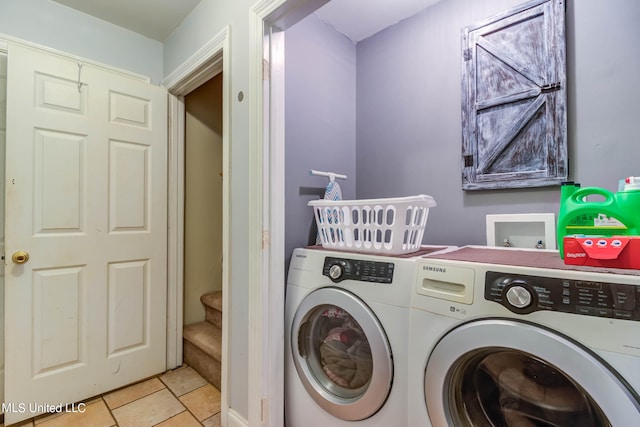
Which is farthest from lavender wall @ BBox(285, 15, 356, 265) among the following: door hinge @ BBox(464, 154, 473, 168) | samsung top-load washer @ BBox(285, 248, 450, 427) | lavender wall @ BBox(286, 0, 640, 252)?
door hinge @ BBox(464, 154, 473, 168)

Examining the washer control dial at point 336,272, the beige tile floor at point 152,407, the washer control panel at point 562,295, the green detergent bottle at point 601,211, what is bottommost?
the beige tile floor at point 152,407

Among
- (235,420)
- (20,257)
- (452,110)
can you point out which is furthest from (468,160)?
(20,257)

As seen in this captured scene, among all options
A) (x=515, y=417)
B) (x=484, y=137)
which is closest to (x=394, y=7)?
(x=484, y=137)

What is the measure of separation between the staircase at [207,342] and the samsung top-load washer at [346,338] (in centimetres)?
72

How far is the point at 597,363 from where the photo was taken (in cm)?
67

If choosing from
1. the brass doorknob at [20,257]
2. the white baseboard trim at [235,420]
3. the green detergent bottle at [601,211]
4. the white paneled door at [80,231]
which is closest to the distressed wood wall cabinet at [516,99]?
the green detergent bottle at [601,211]

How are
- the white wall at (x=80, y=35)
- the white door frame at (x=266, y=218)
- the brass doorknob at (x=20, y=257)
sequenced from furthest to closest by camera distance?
1. the white wall at (x=80, y=35)
2. the brass doorknob at (x=20, y=257)
3. the white door frame at (x=266, y=218)

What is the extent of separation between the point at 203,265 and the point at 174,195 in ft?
2.09

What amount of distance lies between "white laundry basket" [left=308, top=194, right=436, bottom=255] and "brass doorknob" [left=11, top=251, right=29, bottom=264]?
1.57m

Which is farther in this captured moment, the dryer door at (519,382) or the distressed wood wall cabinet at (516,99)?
the distressed wood wall cabinet at (516,99)

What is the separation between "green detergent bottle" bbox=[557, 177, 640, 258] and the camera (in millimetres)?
843

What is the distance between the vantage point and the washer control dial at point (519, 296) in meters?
0.77

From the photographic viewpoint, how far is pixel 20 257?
151cm

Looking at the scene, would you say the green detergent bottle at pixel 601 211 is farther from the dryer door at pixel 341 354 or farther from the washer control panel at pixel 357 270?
the dryer door at pixel 341 354
